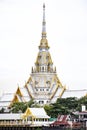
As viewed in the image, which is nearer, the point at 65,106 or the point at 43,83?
the point at 65,106

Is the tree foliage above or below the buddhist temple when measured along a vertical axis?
below

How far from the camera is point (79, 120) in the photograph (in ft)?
221

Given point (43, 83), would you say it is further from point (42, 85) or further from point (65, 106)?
point (65, 106)

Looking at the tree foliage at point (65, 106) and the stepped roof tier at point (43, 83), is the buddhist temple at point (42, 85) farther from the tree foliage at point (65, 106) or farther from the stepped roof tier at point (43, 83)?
the tree foliage at point (65, 106)

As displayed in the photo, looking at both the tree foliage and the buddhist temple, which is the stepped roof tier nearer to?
the buddhist temple

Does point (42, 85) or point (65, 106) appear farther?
point (42, 85)

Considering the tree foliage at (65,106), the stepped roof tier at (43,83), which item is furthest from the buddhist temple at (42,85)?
the tree foliage at (65,106)

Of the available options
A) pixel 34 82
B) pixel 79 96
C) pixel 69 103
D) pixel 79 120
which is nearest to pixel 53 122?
pixel 79 120

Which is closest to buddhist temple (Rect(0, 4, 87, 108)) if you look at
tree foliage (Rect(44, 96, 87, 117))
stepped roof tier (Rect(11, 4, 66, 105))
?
stepped roof tier (Rect(11, 4, 66, 105))

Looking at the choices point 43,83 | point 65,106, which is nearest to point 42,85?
point 43,83

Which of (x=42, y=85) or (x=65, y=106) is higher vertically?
(x=42, y=85)

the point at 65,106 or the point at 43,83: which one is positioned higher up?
the point at 43,83

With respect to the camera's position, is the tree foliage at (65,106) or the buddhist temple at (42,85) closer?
the tree foliage at (65,106)

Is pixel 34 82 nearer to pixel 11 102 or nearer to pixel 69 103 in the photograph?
pixel 11 102
